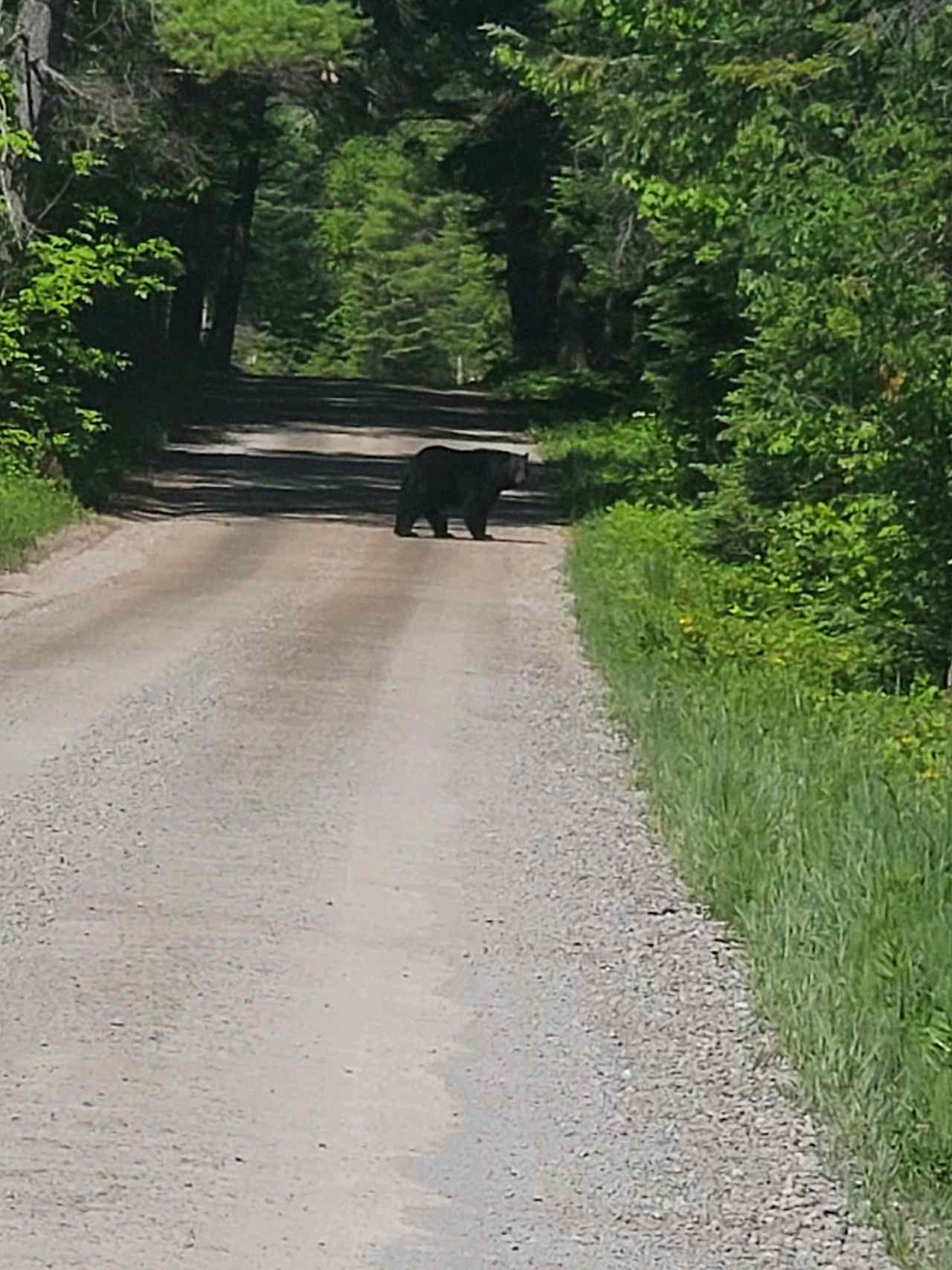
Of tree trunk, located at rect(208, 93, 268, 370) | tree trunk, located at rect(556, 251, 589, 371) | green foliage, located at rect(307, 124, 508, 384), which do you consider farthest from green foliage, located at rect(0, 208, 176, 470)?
green foliage, located at rect(307, 124, 508, 384)

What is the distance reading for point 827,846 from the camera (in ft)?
31.2

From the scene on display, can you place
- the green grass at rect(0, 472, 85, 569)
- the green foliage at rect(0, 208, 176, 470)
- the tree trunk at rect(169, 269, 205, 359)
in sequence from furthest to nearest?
the tree trunk at rect(169, 269, 205, 359)
the green foliage at rect(0, 208, 176, 470)
the green grass at rect(0, 472, 85, 569)

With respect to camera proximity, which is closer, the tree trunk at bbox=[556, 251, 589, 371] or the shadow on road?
the shadow on road

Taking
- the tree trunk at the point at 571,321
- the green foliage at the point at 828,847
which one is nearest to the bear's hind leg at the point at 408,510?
the green foliage at the point at 828,847

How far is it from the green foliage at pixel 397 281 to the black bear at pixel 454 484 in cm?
7249

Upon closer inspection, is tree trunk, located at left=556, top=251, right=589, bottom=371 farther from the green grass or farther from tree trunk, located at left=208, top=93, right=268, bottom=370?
the green grass

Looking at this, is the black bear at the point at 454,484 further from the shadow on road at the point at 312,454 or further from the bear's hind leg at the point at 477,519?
the shadow on road at the point at 312,454

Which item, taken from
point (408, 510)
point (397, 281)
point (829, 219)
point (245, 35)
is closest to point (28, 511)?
point (408, 510)

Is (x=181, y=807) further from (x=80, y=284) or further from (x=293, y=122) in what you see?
(x=293, y=122)

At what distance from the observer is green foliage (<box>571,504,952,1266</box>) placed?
21.8 ft

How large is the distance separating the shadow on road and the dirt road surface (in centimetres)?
1546

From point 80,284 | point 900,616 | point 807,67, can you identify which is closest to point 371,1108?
point 807,67

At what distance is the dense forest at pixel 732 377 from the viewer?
8656 millimetres

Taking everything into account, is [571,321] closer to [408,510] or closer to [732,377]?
[408,510]
